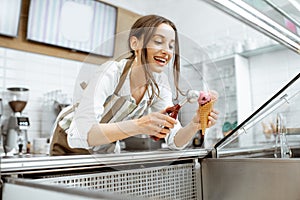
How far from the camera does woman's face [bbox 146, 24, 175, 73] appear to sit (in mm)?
668

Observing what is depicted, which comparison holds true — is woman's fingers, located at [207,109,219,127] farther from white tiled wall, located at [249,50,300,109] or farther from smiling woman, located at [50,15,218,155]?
white tiled wall, located at [249,50,300,109]

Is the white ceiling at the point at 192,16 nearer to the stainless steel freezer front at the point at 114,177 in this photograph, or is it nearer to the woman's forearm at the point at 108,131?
the stainless steel freezer front at the point at 114,177

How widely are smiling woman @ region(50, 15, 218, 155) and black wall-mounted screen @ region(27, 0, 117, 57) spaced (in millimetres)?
1417

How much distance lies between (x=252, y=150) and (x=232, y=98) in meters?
1.64

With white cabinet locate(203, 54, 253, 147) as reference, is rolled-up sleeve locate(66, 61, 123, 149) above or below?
below

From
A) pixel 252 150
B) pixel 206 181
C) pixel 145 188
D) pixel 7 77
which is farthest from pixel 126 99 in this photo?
pixel 7 77

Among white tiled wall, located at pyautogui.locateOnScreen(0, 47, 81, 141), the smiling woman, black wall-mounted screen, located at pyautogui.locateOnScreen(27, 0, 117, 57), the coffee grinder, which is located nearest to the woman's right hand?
the smiling woman

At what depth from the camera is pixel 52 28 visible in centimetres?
225

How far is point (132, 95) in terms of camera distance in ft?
2.24

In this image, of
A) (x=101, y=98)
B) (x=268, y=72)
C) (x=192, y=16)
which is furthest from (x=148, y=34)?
(x=192, y=16)

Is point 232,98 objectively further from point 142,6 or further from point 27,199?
point 27,199

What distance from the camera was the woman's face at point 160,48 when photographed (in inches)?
26.3

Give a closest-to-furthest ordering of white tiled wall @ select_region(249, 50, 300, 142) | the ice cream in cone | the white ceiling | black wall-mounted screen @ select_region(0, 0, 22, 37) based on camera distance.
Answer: the ice cream in cone
black wall-mounted screen @ select_region(0, 0, 22, 37)
white tiled wall @ select_region(249, 50, 300, 142)
the white ceiling

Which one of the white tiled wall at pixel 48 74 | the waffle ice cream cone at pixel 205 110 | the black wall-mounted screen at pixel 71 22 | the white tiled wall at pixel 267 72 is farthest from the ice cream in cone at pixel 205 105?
the white tiled wall at pixel 267 72
